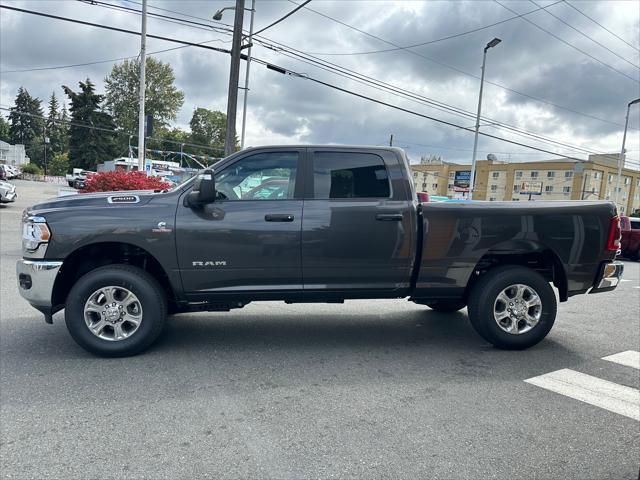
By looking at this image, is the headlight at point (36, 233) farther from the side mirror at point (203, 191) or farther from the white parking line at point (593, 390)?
the white parking line at point (593, 390)

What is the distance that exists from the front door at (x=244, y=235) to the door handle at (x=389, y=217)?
0.78 meters

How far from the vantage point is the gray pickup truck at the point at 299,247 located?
4188mm

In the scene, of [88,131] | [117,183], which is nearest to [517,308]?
[117,183]

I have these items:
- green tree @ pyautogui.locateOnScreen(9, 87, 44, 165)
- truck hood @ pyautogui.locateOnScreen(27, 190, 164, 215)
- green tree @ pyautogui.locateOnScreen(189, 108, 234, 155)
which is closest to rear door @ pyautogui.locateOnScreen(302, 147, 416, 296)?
truck hood @ pyautogui.locateOnScreen(27, 190, 164, 215)

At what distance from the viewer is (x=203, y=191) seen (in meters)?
4.11

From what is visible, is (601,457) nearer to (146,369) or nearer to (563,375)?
(563,375)

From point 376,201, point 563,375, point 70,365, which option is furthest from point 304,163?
point 563,375

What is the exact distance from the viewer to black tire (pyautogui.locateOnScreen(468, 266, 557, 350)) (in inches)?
183

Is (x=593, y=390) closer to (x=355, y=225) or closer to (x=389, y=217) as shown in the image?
(x=389, y=217)

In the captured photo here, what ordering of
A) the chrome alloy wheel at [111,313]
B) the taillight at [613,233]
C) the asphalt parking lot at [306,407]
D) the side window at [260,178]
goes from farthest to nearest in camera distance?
the taillight at [613,233] → the side window at [260,178] → the chrome alloy wheel at [111,313] → the asphalt parking lot at [306,407]

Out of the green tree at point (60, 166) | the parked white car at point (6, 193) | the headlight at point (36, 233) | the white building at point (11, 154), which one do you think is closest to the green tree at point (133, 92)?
the green tree at point (60, 166)

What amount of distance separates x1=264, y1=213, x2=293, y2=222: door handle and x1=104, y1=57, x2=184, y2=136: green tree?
248 feet

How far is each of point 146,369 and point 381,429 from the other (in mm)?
2139

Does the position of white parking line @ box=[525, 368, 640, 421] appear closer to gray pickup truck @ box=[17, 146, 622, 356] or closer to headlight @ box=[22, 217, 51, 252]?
gray pickup truck @ box=[17, 146, 622, 356]
